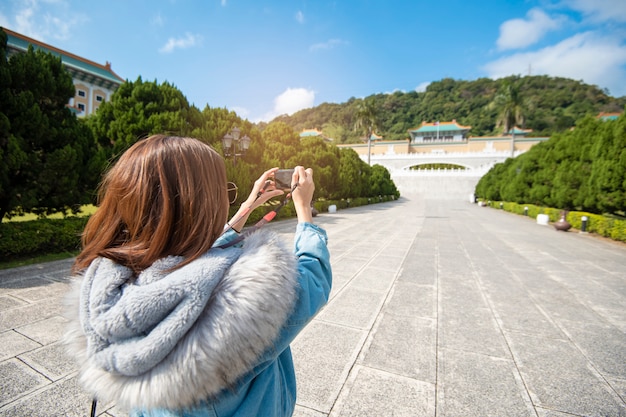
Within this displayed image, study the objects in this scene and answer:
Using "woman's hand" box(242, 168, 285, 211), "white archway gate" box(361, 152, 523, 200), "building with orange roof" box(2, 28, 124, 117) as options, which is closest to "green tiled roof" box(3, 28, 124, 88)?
"building with orange roof" box(2, 28, 124, 117)

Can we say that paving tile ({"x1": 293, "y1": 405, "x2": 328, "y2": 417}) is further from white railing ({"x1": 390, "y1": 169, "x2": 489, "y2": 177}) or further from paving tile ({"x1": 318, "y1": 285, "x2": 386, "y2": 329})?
white railing ({"x1": 390, "y1": 169, "x2": 489, "y2": 177})

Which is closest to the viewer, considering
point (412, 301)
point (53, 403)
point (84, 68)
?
point (53, 403)

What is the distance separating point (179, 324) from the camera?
2.12 ft

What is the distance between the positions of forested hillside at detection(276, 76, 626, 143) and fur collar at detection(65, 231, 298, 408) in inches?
1664

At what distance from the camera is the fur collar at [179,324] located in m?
0.65

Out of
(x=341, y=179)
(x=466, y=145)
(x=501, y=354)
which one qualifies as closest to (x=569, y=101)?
(x=466, y=145)

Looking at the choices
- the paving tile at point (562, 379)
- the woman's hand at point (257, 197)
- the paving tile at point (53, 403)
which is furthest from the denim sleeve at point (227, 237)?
the paving tile at point (562, 379)

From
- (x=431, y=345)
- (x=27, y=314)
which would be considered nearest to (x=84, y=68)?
(x=27, y=314)

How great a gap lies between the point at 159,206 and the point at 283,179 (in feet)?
1.69

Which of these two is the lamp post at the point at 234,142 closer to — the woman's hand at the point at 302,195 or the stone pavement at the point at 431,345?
the stone pavement at the point at 431,345

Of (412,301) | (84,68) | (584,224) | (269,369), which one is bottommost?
(412,301)

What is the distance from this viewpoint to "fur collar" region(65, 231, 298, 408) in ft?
2.13

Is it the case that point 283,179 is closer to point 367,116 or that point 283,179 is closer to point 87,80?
point 87,80

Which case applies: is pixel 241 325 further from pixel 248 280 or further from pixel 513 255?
pixel 513 255
